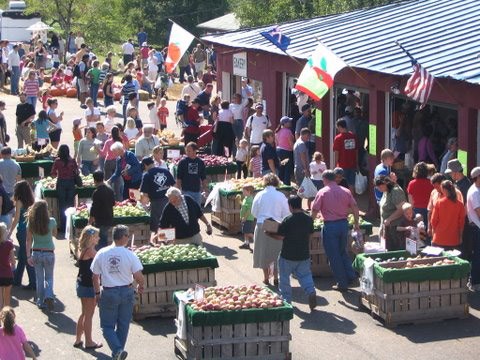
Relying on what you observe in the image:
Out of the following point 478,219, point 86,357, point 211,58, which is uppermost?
point 211,58

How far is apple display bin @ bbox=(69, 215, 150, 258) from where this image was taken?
18.5 m

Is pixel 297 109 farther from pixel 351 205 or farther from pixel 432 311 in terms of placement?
pixel 432 311

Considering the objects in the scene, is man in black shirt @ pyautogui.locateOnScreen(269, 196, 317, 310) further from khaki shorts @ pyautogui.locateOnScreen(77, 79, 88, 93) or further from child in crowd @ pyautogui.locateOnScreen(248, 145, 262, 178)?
khaki shorts @ pyautogui.locateOnScreen(77, 79, 88, 93)

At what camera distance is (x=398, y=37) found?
23172 mm

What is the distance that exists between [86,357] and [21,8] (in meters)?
45.3

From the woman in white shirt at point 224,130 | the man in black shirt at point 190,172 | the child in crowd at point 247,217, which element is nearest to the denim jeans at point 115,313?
the child in crowd at point 247,217

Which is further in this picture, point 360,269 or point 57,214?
point 57,214

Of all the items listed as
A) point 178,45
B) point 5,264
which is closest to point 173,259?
point 5,264

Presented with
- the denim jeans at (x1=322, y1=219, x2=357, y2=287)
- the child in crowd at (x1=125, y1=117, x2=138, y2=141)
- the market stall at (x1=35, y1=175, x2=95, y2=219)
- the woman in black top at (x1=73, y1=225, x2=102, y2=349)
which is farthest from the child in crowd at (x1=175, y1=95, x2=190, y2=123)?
the woman in black top at (x1=73, y1=225, x2=102, y2=349)

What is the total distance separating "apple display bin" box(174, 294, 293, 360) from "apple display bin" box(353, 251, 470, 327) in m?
1.98

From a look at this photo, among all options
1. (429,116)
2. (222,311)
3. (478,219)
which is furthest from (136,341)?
(429,116)

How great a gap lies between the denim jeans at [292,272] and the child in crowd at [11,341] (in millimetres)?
4432

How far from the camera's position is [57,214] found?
21.0 meters

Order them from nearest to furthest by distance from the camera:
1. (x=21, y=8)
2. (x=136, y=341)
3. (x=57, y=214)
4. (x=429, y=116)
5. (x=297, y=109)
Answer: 1. (x=136, y=341)
2. (x=57, y=214)
3. (x=429, y=116)
4. (x=297, y=109)
5. (x=21, y=8)
